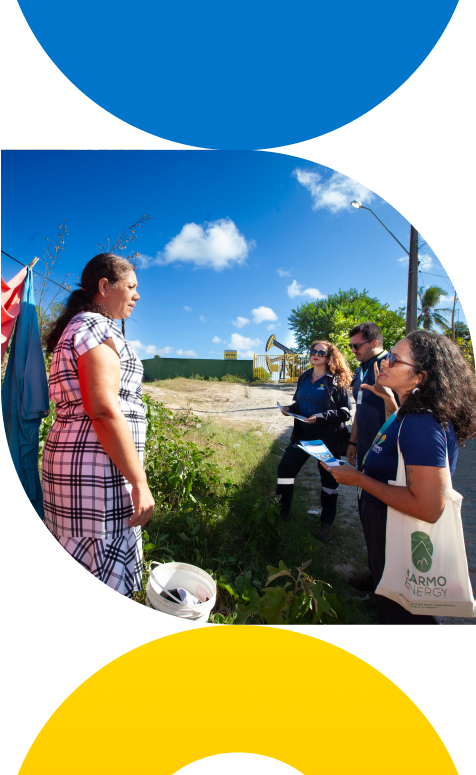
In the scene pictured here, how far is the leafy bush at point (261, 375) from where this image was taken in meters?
1.34

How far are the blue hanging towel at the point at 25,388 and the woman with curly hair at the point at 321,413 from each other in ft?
3.24

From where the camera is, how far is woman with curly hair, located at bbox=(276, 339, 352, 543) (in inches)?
50.4

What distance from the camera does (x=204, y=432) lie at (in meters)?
1.37

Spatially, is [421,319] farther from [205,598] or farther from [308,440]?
[205,598]

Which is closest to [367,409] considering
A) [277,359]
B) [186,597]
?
[277,359]

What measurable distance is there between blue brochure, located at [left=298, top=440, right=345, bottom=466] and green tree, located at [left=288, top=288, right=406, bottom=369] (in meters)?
0.38

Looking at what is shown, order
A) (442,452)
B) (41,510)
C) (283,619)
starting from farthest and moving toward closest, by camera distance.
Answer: (41,510) → (283,619) → (442,452)

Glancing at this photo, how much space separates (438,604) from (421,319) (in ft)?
3.47

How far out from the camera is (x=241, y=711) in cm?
105

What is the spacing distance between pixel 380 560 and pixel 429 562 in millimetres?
188

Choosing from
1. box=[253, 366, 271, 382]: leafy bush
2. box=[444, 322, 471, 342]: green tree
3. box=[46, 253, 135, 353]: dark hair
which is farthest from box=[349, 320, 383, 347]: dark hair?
box=[46, 253, 135, 353]: dark hair

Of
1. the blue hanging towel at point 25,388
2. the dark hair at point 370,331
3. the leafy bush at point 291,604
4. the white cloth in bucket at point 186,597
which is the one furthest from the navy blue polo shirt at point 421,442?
the blue hanging towel at point 25,388

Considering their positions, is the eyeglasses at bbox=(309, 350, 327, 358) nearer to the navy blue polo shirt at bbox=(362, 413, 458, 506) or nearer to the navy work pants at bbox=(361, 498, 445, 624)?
the navy blue polo shirt at bbox=(362, 413, 458, 506)

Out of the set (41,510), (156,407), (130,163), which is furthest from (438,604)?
(130,163)
